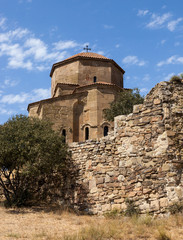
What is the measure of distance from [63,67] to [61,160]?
17.0 m

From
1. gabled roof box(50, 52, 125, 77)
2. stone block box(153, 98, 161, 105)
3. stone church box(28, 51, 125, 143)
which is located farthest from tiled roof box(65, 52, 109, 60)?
stone block box(153, 98, 161, 105)

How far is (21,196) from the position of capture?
1052cm

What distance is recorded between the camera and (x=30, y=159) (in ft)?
33.3

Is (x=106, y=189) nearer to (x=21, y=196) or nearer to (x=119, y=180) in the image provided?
(x=119, y=180)

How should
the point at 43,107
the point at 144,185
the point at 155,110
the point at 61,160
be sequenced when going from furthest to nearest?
the point at 43,107 → the point at 61,160 → the point at 155,110 → the point at 144,185

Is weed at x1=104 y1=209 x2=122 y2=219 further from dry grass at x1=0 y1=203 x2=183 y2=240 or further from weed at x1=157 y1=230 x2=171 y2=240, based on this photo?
weed at x1=157 y1=230 x2=171 y2=240

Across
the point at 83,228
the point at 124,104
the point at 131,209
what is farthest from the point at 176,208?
the point at 124,104

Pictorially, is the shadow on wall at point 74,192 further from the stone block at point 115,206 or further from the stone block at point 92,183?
the stone block at point 115,206

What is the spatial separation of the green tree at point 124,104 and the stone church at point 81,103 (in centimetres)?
103

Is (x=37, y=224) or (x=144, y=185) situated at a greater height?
(x=144, y=185)

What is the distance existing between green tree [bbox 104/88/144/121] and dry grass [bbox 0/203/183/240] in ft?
41.3

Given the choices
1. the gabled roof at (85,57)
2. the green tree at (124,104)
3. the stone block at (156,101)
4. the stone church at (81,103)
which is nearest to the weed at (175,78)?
the stone block at (156,101)

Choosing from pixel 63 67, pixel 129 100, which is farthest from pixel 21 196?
pixel 63 67

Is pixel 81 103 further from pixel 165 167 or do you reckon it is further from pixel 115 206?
pixel 165 167
